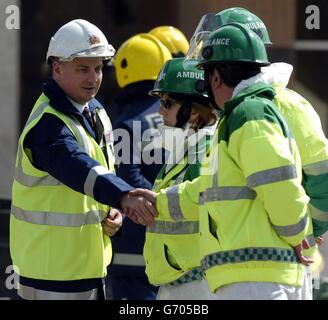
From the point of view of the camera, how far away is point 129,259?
713cm

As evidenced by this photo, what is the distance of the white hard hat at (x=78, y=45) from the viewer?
5801mm

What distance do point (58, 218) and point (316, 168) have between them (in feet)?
3.96

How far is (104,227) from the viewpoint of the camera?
5.84 metres

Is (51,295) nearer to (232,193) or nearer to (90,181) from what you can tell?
(90,181)

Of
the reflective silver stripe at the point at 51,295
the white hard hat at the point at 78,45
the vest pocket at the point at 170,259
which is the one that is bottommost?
the reflective silver stripe at the point at 51,295

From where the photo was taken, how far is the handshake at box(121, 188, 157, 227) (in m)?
5.62

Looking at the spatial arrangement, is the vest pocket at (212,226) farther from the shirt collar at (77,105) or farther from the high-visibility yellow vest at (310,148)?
the shirt collar at (77,105)

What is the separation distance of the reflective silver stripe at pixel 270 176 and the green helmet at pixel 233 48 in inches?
20.5

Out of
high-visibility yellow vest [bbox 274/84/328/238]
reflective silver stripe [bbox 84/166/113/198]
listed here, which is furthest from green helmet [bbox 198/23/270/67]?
reflective silver stripe [bbox 84/166/113/198]

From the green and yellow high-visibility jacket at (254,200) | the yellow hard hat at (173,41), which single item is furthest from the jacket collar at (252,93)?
the yellow hard hat at (173,41)

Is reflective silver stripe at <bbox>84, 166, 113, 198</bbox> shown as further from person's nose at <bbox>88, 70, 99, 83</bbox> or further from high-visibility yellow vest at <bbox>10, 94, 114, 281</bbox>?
person's nose at <bbox>88, 70, 99, 83</bbox>

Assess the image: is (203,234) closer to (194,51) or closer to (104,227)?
(104,227)

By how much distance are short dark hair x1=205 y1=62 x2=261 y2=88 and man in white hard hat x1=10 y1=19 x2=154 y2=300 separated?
0.82m
